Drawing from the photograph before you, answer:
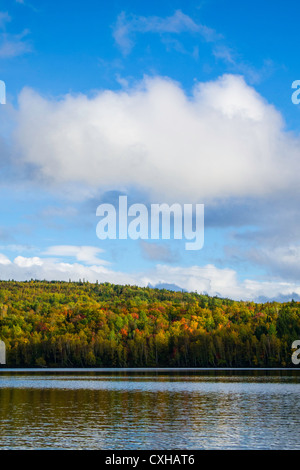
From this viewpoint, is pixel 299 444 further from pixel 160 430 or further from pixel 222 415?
pixel 222 415

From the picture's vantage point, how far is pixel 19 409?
80062 mm

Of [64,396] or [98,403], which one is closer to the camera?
[98,403]

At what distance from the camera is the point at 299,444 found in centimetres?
5353
